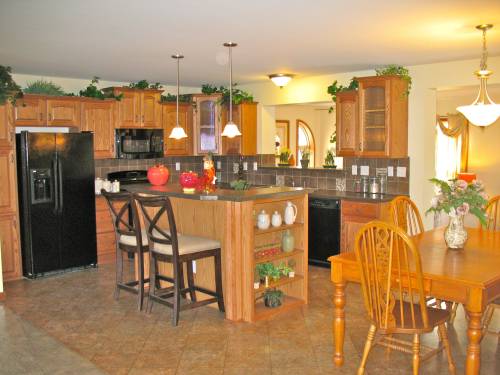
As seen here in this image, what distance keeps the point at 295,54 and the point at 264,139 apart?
2.62 meters

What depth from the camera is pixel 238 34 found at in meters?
4.21

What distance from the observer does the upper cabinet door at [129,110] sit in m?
6.77

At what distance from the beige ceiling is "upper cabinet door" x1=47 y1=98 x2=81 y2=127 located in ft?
1.16

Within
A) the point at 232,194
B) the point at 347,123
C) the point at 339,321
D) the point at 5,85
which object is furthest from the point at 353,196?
the point at 5,85

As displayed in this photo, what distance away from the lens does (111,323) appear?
14.2 ft

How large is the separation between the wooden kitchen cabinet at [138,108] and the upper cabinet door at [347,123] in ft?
7.98

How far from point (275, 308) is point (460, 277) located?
2032mm

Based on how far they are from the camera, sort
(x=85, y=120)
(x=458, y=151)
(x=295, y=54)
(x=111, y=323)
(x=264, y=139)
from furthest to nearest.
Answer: (x=458, y=151), (x=264, y=139), (x=85, y=120), (x=295, y=54), (x=111, y=323)

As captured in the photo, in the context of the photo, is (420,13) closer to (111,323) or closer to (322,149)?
(111,323)

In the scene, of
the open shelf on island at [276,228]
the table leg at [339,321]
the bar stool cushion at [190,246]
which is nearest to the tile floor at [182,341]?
the table leg at [339,321]

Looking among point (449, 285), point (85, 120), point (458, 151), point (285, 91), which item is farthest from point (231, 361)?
point (458, 151)

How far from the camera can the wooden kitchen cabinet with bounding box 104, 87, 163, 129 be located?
266 inches

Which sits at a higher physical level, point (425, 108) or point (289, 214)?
→ point (425, 108)

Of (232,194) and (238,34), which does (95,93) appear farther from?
(232,194)
